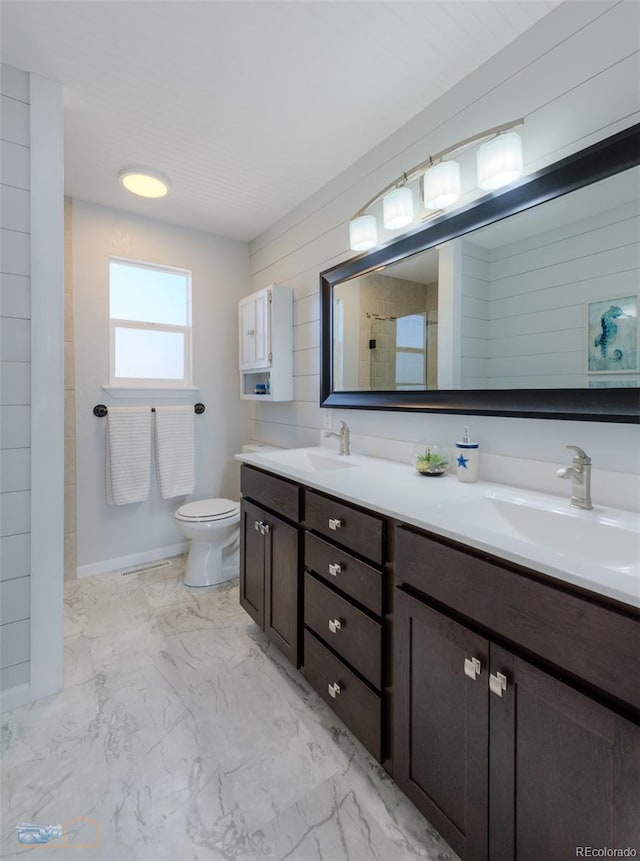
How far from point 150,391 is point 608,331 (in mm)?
2612

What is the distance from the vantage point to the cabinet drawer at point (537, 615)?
660 mm

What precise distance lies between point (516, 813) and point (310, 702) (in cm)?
93

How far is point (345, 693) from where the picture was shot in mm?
1326

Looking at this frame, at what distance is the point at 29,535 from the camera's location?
156 centimetres

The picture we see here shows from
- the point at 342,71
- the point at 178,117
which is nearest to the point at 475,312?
the point at 342,71

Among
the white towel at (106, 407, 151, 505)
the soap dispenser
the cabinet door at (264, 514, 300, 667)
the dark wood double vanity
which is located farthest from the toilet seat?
the soap dispenser

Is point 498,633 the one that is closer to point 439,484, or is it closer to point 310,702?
point 439,484

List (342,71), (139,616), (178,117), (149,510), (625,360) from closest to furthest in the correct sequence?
(625,360) → (342,71) → (178,117) → (139,616) → (149,510)

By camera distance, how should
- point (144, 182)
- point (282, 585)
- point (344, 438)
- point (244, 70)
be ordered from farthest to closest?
point (144, 182)
point (344, 438)
point (282, 585)
point (244, 70)

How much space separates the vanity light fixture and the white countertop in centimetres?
106

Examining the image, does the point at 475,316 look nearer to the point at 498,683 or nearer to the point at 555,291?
the point at 555,291

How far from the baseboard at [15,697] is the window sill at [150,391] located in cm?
167

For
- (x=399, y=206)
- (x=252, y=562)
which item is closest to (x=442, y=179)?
(x=399, y=206)

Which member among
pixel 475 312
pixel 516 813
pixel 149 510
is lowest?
pixel 516 813
